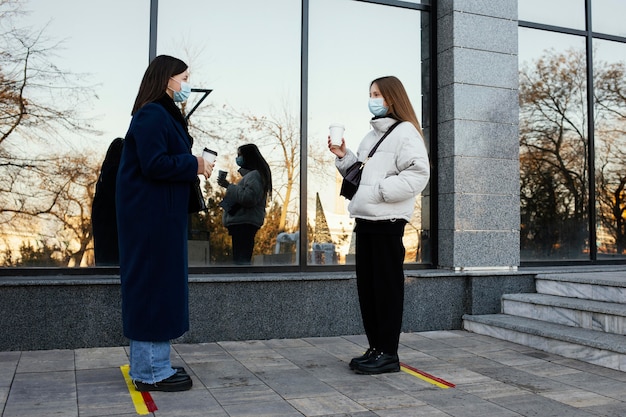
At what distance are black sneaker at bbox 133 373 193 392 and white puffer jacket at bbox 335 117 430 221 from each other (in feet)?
5.17

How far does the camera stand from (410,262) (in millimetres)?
6641

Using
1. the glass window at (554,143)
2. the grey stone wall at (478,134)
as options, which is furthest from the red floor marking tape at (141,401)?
the glass window at (554,143)

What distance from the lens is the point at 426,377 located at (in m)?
4.42

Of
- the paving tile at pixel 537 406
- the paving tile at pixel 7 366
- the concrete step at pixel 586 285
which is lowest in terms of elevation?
the paving tile at pixel 537 406

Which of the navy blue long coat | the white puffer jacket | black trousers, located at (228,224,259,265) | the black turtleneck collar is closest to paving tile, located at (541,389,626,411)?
the white puffer jacket

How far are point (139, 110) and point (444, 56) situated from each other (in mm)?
3694

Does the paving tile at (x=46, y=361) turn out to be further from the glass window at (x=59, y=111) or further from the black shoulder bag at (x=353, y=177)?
the black shoulder bag at (x=353, y=177)

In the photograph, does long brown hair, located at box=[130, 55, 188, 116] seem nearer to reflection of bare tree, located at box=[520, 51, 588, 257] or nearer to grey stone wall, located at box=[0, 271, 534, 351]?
grey stone wall, located at box=[0, 271, 534, 351]

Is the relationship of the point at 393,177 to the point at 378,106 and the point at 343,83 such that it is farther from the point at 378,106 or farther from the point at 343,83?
the point at 343,83

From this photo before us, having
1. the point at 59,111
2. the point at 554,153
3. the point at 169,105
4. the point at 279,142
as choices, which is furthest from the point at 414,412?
the point at 554,153

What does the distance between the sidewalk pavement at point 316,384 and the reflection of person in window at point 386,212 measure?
29 cm

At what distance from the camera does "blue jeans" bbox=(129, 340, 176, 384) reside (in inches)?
154

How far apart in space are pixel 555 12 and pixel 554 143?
1.50 meters

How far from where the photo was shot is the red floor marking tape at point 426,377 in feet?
13.9
